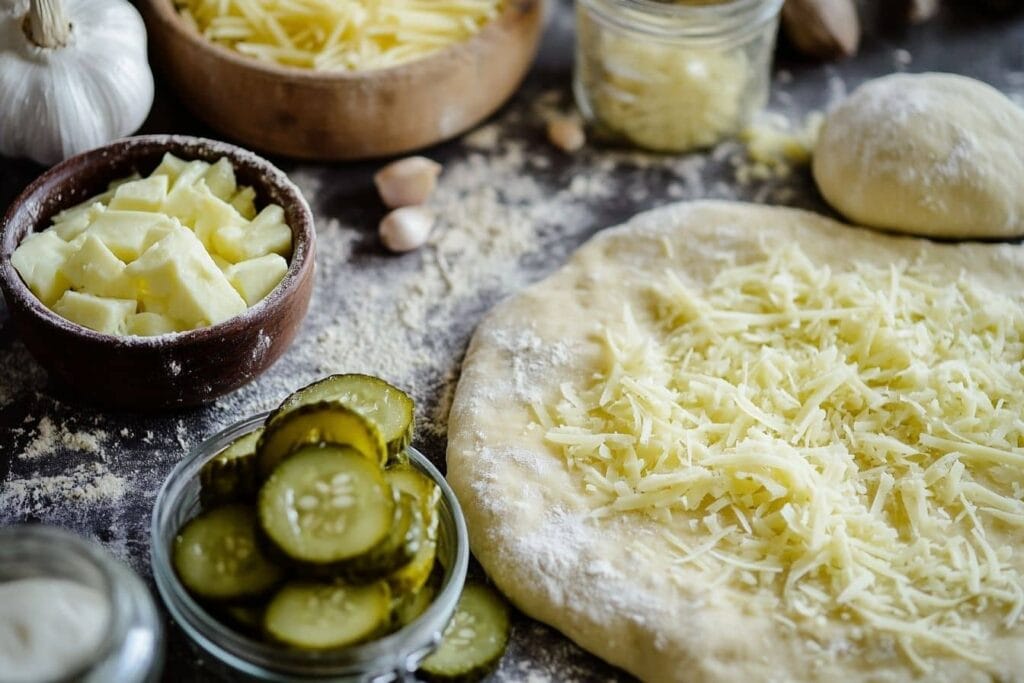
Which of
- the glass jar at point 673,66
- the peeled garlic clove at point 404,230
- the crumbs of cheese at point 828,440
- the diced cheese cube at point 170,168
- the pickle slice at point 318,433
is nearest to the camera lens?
the pickle slice at point 318,433

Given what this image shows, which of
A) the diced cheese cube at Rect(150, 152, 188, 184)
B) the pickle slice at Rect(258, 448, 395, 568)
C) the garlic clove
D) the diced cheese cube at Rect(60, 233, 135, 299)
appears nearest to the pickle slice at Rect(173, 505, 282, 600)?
the pickle slice at Rect(258, 448, 395, 568)

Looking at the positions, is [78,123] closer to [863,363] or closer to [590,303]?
[590,303]

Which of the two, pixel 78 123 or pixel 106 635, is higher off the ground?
pixel 78 123

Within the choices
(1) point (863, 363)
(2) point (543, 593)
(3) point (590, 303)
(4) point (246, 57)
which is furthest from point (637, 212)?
(2) point (543, 593)

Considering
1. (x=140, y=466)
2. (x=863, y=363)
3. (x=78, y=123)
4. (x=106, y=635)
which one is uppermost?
(x=78, y=123)

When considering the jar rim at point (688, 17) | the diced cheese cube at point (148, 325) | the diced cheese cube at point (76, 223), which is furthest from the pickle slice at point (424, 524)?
the jar rim at point (688, 17)

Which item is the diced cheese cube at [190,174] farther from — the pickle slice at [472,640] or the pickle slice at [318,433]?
the pickle slice at [472,640]
